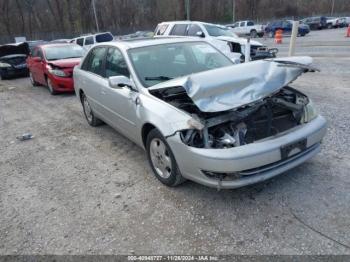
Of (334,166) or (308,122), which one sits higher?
(308,122)

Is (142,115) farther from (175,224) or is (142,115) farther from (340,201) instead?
(340,201)

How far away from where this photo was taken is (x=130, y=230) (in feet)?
9.45

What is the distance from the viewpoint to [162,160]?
345cm

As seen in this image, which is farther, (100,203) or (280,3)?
(280,3)

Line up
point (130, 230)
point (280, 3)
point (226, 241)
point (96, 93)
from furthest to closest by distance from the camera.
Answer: point (280, 3)
point (96, 93)
point (130, 230)
point (226, 241)

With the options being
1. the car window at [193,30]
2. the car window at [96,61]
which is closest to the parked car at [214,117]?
the car window at [96,61]

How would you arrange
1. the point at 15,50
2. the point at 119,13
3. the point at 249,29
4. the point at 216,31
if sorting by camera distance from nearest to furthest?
the point at 216,31 → the point at 15,50 → the point at 249,29 → the point at 119,13

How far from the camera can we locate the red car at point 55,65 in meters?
8.94

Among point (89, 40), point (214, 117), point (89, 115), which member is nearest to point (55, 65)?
point (89, 115)

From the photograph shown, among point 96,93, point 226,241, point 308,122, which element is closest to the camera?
point 226,241

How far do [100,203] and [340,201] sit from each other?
8.52 ft

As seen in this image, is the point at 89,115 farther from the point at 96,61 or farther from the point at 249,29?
the point at 249,29

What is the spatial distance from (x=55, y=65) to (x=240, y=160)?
793cm

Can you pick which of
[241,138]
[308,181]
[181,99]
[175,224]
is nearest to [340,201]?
[308,181]
